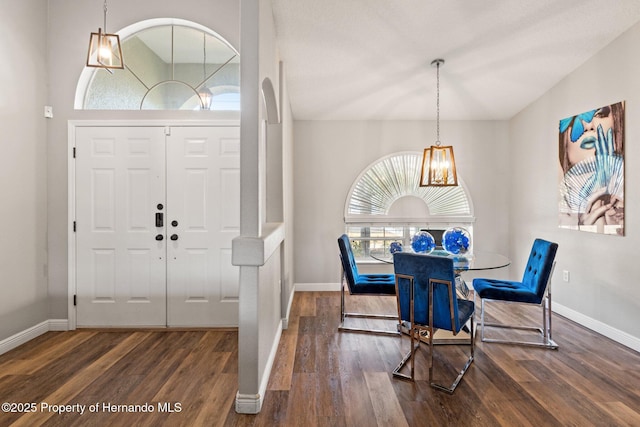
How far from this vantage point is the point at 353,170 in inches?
203

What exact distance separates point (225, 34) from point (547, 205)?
401cm

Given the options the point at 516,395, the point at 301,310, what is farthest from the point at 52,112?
the point at 516,395

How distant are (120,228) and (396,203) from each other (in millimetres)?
3424

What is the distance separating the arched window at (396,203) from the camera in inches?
203

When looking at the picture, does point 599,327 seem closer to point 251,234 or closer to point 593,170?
point 593,170

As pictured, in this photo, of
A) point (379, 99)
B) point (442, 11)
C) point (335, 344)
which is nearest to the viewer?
point (442, 11)

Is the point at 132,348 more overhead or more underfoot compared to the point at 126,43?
more underfoot

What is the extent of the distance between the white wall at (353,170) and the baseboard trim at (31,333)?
2729 mm

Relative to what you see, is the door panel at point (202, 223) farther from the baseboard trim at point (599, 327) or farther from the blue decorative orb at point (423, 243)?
the baseboard trim at point (599, 327)

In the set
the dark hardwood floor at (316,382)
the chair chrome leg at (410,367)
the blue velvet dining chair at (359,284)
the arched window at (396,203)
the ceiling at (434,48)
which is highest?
the ceiling at (434,48)

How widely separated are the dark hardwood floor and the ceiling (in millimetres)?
2687

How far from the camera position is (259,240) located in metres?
2.19

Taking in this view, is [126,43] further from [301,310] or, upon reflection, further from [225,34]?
[301,310]

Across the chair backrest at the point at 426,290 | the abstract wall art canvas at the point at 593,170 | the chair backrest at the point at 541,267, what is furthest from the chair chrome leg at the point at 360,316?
the abstract wall art canvas at the point at 593,170
